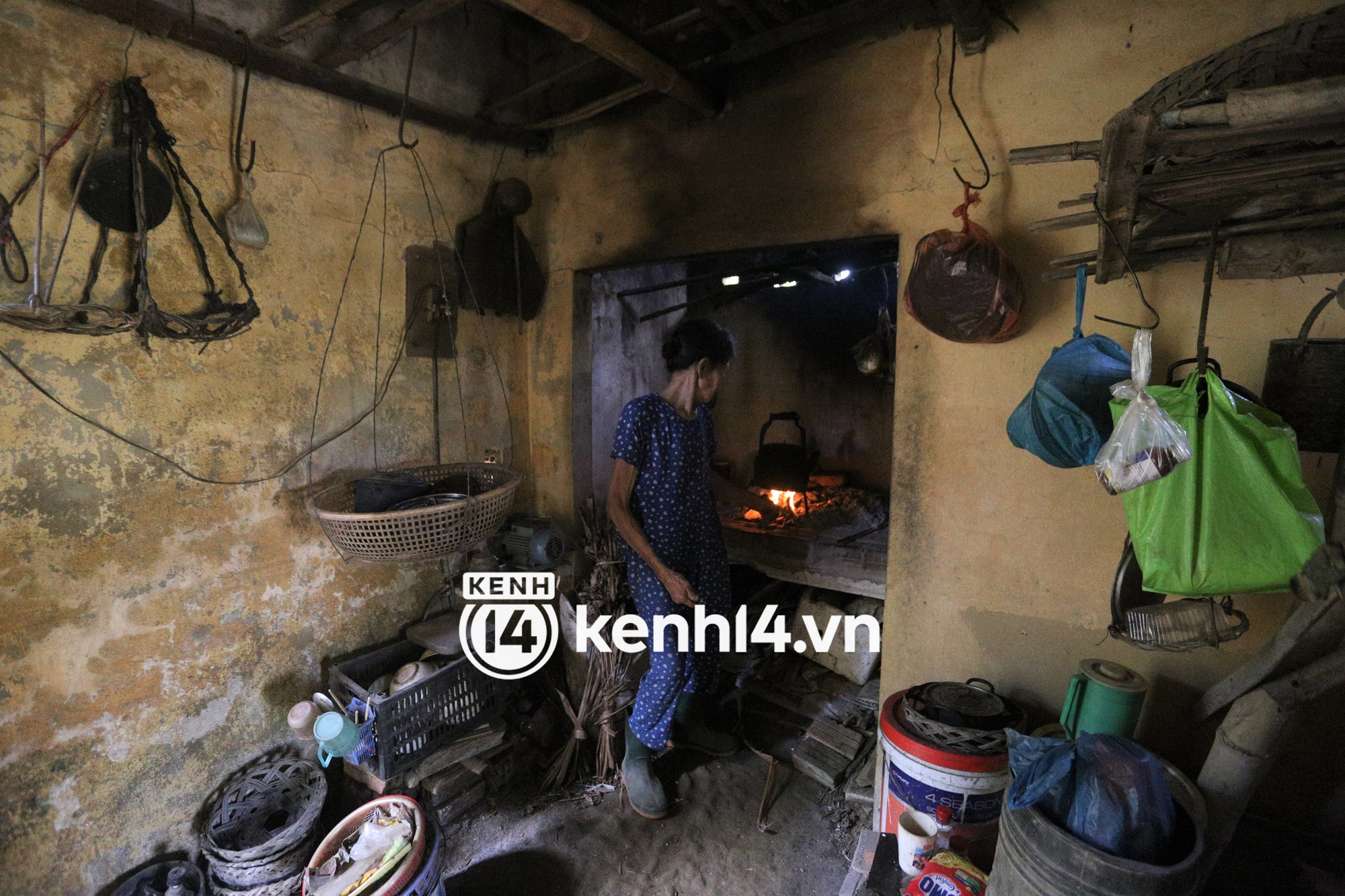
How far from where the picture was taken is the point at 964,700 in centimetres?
189

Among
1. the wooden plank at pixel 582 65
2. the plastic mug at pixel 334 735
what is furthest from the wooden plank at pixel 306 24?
the plastic mug at pixel 334 735

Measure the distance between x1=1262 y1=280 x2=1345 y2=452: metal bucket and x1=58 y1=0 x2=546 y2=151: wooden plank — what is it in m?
3.02

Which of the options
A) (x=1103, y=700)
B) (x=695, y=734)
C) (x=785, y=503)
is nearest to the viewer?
(x=1103, y=700)

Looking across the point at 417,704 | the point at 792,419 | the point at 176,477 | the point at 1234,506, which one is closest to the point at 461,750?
the point at 417,704

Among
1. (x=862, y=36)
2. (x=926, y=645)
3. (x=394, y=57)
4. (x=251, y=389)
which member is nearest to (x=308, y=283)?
(x=251, y=389)

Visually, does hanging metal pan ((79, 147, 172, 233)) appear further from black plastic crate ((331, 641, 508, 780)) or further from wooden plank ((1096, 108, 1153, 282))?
wooden plank ((1096, 108, 1153, 282))

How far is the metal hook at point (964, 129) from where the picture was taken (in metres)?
1.91

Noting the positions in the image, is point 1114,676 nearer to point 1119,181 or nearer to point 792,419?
point 1119,181

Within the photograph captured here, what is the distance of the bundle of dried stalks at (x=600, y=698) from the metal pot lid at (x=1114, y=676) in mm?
1793

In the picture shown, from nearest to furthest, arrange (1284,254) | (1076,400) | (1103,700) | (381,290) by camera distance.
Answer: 1. (1284,254)
2. (1076,400)
3. (1103,700)
4. (381,290)

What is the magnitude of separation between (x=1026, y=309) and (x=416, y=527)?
210 centimetres

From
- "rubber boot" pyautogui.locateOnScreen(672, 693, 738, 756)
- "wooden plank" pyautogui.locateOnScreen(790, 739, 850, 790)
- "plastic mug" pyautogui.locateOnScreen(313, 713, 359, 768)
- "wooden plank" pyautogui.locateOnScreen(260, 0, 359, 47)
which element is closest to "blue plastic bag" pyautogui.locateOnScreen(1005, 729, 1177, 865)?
"wooden plank" pyautogui.locateOnScreen(790, 739, 850, 790)

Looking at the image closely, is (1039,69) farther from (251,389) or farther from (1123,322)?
(251,389)

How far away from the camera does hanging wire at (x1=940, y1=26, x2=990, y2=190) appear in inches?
75.2
